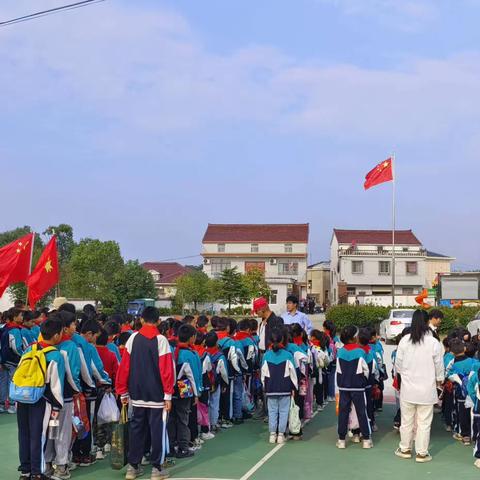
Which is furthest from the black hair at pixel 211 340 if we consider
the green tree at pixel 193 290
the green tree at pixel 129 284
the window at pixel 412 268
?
the window at pixel 412 268

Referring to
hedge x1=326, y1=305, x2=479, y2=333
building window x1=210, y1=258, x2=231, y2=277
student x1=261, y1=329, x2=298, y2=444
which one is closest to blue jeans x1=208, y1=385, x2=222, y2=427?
student x1=261, y1=329, x2=298, y2=444

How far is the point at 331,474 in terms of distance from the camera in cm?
641

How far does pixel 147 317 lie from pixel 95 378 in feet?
3.25

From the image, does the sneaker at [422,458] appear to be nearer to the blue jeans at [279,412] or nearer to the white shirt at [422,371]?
the white shirt at [422,371]

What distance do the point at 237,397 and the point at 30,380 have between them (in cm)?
395

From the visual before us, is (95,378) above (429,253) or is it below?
below

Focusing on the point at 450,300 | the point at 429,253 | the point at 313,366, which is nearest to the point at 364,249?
the point at 429,253

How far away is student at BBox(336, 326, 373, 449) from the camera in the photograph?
7.52m

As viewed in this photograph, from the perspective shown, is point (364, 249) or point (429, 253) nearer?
point (364, 249)

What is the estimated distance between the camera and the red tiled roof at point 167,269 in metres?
65.4

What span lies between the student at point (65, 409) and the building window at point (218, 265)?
51505 mm

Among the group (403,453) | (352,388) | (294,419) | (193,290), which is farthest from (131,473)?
(193,290)

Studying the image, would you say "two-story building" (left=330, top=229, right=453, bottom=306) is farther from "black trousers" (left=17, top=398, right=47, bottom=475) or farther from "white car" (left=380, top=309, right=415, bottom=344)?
"black trousers" (left=17, top=398, right=47, bottom=475)

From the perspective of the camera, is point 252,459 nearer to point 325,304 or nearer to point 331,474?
point 331,474
